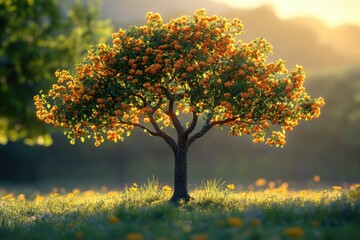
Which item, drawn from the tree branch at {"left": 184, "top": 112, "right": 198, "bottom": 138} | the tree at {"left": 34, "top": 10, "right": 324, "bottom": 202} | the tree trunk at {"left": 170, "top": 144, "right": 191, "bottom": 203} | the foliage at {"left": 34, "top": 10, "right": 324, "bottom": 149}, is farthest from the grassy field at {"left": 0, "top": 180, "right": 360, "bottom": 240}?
the foliage at {"left": 34, "top": 10, "right": 324, "bottom": 149}

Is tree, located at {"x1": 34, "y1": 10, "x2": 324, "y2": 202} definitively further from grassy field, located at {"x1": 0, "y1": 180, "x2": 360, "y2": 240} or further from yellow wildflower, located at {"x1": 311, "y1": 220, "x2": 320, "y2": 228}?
yellow wildflower, located at {"x1": 311, "y1": 220, "x2": 320, "y2": 228}

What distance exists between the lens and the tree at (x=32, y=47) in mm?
11945

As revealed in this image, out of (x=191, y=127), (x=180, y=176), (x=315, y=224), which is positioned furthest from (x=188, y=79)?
(x=315, y=224)

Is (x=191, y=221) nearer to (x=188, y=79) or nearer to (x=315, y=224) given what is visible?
(x=315, y=224)

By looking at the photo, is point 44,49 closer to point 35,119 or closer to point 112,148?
point 35,119

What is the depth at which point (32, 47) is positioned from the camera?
12.0 metres

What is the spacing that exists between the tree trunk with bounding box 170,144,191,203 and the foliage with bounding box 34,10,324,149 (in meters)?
1.93

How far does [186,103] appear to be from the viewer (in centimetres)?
1767

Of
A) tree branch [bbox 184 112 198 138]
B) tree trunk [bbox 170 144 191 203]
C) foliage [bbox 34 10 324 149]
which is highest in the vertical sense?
foliage [bbox 34 10 324 149]

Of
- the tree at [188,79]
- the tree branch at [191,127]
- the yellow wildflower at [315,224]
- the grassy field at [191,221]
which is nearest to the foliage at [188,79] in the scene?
the tree at [188,79]

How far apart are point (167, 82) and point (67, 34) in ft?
17.0

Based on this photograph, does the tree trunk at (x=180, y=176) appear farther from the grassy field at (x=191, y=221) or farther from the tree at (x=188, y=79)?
the grassy field at (x=191, y=221)

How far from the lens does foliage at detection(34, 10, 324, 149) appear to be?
51.8ft

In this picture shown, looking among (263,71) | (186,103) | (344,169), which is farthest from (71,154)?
(263,71)
